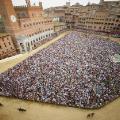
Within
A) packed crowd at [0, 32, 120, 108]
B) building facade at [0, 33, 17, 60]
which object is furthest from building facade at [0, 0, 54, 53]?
packed crowd at [0, 32, 120, 108]

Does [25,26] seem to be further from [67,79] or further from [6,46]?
[67,79]

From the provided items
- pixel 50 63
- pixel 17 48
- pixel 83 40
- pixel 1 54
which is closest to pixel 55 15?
pixel 83 40

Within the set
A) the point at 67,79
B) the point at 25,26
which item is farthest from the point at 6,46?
the point at 67,79

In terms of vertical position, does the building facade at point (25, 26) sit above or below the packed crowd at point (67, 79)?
above

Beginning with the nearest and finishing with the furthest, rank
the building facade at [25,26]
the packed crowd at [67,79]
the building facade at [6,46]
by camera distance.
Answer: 1. the packed crowd at [67,79]
2. the building facade at [6,46]
3. the building facade at [25,26]

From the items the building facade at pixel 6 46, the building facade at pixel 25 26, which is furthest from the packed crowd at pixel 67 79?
the building facade at pixel 25 26

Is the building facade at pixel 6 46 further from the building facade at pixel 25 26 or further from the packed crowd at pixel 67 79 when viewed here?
the packed crowd at pixel 67 79

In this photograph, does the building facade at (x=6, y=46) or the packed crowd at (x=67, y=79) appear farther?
the building facade at (x=6, y=46)

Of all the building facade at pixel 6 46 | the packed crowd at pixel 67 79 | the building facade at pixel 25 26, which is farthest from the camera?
the building facade at pixel 25 26

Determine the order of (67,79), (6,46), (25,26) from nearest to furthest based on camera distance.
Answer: (67,79), (6,46), (25,26)
